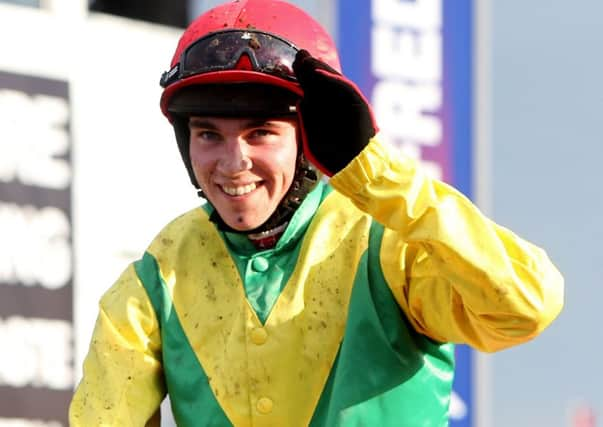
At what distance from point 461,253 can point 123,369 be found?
1.01 meters

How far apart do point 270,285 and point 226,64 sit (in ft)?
1.84

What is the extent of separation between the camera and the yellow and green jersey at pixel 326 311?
3750 millimetres

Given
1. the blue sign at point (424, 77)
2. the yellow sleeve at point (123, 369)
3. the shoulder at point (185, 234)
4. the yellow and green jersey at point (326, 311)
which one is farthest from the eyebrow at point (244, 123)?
the blue sign at point (424, 77)

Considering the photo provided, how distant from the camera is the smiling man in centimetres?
379

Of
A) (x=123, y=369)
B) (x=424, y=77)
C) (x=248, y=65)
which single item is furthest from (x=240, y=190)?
(x=424, y=77)

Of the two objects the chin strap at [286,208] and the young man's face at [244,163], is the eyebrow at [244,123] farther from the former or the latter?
the chin strap at [286,208]

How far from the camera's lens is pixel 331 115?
3.81 m

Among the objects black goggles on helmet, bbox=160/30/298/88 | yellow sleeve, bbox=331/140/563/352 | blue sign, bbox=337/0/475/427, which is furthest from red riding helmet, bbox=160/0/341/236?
blue sign, bbox=337/0/475/427

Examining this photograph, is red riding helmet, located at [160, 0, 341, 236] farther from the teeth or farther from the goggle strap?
the teeth

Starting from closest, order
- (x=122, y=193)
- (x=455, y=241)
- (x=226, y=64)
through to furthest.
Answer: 1. (x=455, y=241)
2. (x=226, y=64)
3. (x=122, y=193)

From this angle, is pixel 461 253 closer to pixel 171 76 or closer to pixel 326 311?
pixel 326 311

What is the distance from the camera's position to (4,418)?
33.0 ft

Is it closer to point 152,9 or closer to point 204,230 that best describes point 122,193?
point 152,9

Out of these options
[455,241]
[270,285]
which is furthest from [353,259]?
[455,241]
